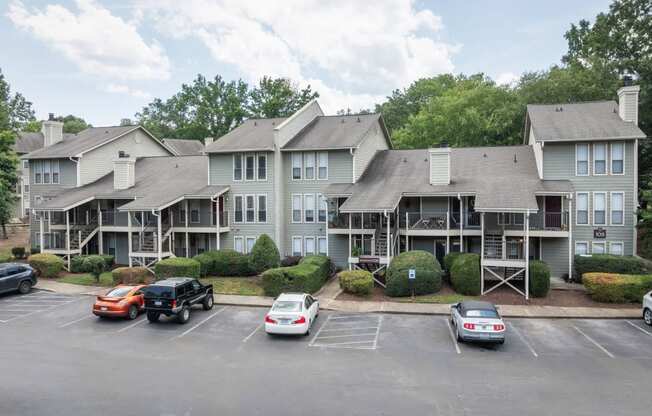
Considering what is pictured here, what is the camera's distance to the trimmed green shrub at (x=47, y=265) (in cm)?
3042

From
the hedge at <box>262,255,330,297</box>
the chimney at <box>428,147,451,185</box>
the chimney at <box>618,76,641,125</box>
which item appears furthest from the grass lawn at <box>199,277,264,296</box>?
the chimney at <box>618,76,641,125</box>

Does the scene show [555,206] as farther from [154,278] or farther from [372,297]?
[154,278]

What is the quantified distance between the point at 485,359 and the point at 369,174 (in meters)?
19.0

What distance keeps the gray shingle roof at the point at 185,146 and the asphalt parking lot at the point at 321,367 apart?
41.7 m

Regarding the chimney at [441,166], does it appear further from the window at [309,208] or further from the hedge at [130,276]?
the hedge at [130,276]

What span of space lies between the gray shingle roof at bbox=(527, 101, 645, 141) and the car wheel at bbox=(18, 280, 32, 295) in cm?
3211

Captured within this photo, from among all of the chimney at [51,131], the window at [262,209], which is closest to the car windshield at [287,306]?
the window at [262,209]

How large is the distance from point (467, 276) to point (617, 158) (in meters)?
12.6

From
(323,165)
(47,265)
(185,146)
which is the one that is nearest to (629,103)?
(323,165)

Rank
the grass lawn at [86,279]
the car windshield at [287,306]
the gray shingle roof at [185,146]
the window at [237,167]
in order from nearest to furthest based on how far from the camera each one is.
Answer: the car windshield at [287,306], the grass lawn at [86,279], the window at [237,167], the gray shingle roof at [185,146]

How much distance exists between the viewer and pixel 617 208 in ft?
90.8

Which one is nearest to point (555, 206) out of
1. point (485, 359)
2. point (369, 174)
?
point (369, 174)

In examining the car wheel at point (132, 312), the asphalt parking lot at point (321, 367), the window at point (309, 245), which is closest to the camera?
the asphalt parking lot at point (321, 367)

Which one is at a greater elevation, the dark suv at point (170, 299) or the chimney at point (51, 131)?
the chimney at point (51, 131)
